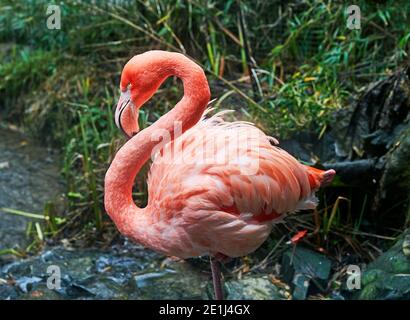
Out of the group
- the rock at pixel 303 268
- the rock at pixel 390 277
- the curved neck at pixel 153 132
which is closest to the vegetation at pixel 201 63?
the rock at pixel 303 268

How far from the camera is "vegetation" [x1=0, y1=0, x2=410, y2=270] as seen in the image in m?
4.11

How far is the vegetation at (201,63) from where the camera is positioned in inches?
162

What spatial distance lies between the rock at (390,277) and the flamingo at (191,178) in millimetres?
590

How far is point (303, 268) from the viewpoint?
3.49 meters

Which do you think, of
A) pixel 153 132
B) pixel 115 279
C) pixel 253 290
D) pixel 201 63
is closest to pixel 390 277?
pixel 253 290

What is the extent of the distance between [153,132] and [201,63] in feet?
7.69

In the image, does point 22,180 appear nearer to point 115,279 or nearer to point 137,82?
point 115,279

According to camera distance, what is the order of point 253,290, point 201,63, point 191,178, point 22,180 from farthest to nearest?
point 201,63 → point 22,180 → point 253,290 → point 191,178

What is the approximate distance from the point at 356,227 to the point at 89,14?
8.86ft

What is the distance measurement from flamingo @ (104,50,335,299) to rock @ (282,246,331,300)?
84 cm

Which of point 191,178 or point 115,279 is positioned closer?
point 191,178
